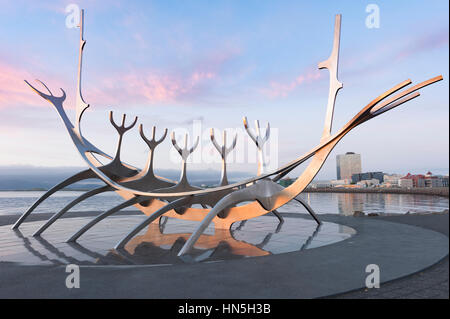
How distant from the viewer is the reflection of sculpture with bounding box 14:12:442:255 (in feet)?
30.3

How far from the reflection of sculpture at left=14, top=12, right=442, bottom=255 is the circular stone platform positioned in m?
0.58

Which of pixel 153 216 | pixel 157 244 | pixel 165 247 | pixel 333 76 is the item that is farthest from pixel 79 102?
pixel 333 76

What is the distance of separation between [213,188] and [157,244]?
252cm

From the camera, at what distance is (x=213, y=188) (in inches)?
431

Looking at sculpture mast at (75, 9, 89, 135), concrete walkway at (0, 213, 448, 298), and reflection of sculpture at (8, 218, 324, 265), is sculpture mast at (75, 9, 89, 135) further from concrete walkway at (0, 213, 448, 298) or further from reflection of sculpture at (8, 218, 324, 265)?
concrete walkway at (0, 213, 448, 298)

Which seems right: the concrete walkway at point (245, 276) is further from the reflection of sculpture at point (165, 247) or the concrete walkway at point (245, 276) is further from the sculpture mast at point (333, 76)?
the sculpture mast at point (333, 76)

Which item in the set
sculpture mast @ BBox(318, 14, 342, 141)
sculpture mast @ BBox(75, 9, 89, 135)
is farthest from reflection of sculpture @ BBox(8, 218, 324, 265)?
sculpture mast @ BBox(75, 9, 89, 135)

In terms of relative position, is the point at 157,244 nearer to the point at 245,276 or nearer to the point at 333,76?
the point at 245,276

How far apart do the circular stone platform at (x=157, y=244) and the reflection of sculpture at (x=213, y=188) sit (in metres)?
0.58
